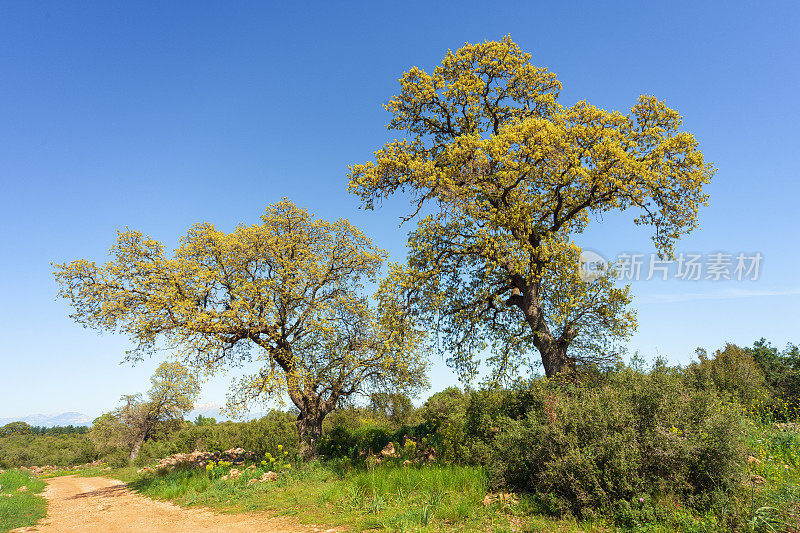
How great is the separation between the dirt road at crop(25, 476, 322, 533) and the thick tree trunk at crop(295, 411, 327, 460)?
21.0 feet

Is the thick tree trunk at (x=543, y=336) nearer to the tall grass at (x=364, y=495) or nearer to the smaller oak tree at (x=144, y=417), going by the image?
the tall grass at (x=364, y=495)

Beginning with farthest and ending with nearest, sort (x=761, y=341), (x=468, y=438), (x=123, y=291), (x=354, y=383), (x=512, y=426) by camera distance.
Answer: (x=761, y=341) < (x=354, y=383) < (x=123, y=291) < (x=468, y=438) < (x=512, y=426)

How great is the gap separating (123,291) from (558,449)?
754 inches

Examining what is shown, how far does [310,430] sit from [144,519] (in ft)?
29.1

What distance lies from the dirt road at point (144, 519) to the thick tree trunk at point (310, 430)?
639cm

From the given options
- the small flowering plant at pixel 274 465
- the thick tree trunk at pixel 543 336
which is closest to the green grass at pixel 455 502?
the small flowering plant at pixel 274 465

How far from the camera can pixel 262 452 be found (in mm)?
21719

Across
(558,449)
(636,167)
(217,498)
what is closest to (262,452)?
(217,498)

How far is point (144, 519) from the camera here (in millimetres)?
11812

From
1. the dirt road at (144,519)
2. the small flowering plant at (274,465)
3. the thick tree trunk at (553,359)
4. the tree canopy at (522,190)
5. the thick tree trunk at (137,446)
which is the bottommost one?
the thick tree trunk at (137,446)

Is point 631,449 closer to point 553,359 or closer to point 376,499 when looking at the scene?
point 376,499

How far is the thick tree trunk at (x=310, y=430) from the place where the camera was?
757 inches

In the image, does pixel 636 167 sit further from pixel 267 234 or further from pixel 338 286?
pixel 267 234

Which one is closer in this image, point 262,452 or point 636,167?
point 636,167
